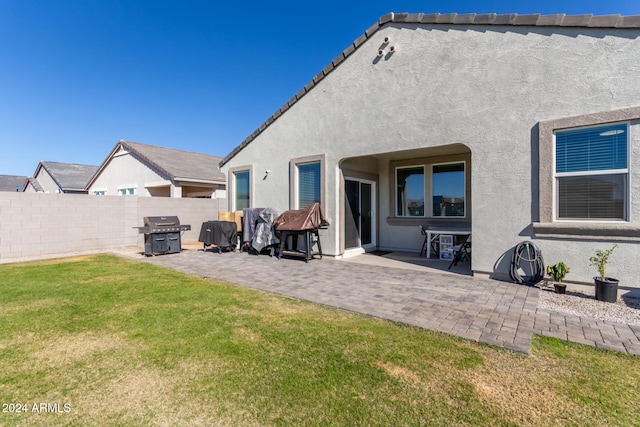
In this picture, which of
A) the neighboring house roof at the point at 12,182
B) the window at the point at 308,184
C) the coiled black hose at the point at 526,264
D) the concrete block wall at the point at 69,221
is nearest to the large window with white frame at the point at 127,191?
the concrete block wall at the point at 69,221

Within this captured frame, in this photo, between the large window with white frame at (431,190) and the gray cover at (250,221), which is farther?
the gray cover at (250,221)

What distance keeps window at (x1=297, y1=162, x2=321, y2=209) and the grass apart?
17.6 feet

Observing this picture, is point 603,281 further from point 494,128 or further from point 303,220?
point 303,220

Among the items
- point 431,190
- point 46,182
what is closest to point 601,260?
point 431,190

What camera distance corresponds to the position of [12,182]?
34.1 metres

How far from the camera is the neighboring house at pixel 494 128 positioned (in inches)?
204

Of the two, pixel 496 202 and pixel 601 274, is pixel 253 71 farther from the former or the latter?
pixel 601 274

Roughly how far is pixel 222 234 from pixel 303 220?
3.46 metres

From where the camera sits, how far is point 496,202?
6.29 meters

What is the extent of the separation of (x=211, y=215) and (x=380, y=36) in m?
12.1

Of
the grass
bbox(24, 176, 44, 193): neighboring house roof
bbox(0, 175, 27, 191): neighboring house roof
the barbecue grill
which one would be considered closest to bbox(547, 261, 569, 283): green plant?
the grass

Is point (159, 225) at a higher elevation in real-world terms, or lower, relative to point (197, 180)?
lower

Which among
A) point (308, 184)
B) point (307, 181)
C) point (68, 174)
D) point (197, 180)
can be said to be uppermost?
point (68, 174)

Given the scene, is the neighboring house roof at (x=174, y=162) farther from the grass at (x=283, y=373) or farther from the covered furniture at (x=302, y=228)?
the grass at (x=283, y=373)
